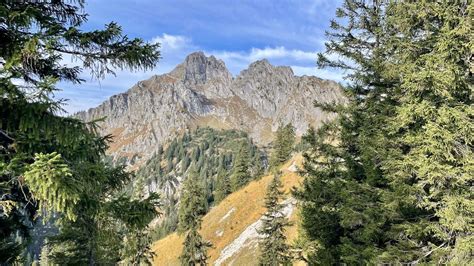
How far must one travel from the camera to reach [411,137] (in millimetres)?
10539

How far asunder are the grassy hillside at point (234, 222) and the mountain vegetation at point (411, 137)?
1774 inches

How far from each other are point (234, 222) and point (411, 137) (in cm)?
6002

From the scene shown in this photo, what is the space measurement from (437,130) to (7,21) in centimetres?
1015

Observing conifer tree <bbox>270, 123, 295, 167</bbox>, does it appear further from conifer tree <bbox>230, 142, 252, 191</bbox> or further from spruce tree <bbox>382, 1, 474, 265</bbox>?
spruce tree <bbox>382, 1, 474, 265</bbox>

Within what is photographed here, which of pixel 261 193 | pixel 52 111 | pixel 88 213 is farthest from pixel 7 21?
pixel 261 193

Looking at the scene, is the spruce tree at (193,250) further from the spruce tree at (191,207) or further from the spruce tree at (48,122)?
the spruce tree at (48,122)

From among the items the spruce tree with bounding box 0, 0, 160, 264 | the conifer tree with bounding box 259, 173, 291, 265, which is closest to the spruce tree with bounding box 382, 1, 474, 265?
the spruce tree with bounding box 0, 0, 160, 264

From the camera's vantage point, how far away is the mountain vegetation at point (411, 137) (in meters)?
Result: 9.76

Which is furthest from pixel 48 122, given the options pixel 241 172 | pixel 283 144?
pixel 241 172

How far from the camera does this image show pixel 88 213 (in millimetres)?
6250

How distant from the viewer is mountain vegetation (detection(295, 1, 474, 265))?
9758 millimetres

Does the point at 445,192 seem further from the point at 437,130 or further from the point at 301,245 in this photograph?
the point at 301,245

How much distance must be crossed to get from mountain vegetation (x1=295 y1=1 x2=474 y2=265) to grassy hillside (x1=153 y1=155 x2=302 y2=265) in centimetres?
4507

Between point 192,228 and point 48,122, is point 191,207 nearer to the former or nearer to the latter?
point 192,228
